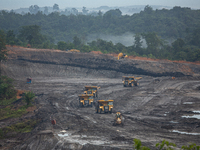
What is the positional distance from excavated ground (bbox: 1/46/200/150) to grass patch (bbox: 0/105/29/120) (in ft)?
5.72

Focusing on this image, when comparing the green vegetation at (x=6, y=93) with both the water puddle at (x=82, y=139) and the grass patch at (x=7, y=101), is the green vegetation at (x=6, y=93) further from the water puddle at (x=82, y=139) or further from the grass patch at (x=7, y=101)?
the water puddle at (x=82, y=139)

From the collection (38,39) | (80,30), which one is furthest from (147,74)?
(80,30)

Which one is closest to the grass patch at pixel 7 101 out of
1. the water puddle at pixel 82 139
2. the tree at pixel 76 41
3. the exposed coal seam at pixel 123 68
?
the water puddle at pixel 82 139

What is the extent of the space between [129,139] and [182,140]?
11.5 ft

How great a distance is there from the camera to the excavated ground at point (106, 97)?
16.1 metres

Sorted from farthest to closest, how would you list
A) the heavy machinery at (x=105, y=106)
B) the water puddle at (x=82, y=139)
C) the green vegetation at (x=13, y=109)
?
the heavy machinery at (x=105, y=106)
the green vegetation at (x=13, y=109)
the water puddle at (x=82, y=139)

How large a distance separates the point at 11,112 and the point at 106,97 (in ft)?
40.6

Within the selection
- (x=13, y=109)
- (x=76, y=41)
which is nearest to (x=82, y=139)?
(x=13, y=109)

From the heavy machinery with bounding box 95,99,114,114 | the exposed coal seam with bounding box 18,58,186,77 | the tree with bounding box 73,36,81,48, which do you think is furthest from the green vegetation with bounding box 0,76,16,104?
the tree with bounding box 73,36,81,48

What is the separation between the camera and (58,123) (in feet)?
66.9

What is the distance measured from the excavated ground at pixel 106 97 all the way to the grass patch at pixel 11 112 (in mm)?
1743

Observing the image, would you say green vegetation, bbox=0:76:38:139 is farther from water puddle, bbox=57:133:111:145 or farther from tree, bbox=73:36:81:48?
tree, bbox=73:36:81:48

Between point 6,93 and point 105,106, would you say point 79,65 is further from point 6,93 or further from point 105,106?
point 105,106

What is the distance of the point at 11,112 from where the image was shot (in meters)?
25.3
